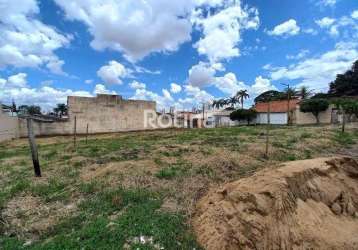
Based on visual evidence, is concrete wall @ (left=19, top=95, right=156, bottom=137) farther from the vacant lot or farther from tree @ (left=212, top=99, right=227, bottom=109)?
tree @ (left=212, top=99, right=227, bottom=109)

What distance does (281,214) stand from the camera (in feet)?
13.7

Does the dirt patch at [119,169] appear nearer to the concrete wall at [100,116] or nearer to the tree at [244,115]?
the concrete wall at [100,116]

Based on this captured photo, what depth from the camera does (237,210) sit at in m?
4.18

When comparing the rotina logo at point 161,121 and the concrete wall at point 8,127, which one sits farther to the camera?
the rotina logo at point 161,121

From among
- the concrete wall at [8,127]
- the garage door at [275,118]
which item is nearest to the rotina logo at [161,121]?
the garage door at [275,118]

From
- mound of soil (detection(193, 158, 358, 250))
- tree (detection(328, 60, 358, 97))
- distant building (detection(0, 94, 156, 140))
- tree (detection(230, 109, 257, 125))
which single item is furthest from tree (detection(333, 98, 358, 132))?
mound of soil (detection(193, 158, 358, 250))

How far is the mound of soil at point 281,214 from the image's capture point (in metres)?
3.83

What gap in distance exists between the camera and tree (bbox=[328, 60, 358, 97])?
43.8 metres

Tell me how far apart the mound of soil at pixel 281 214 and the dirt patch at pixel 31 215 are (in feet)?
7.53

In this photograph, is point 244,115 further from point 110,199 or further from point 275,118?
point 110,199

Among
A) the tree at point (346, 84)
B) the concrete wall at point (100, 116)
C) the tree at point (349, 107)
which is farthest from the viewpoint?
the tree at point (346, 84)

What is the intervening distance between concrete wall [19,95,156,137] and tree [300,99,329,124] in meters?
18.4

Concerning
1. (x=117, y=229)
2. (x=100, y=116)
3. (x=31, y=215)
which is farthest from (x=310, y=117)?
(x=31, y=215)

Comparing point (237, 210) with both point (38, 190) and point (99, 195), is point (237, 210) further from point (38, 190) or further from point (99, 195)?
point (38, 190)
